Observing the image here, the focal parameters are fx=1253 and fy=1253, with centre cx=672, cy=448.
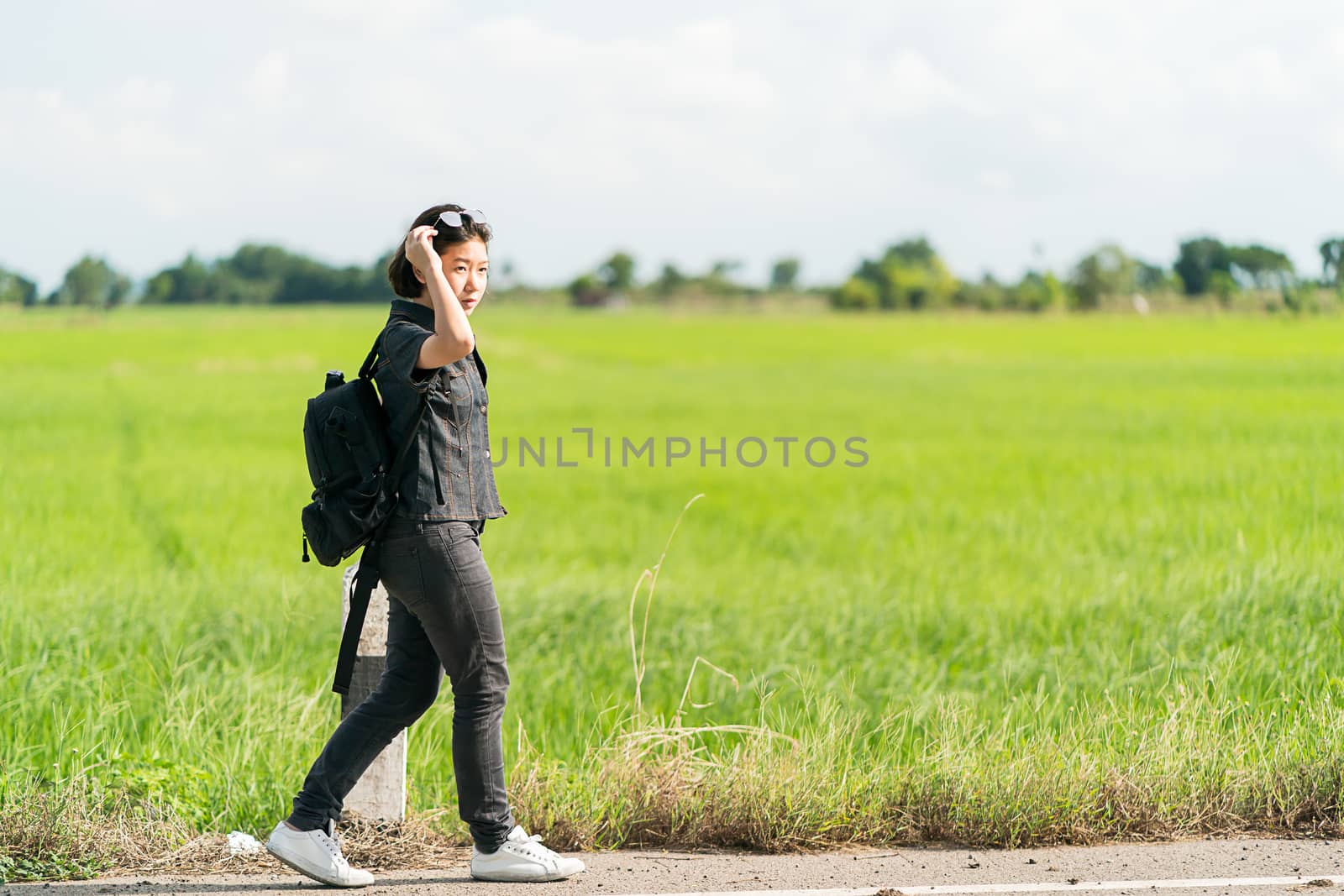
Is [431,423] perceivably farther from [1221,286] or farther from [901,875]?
[1221,286]

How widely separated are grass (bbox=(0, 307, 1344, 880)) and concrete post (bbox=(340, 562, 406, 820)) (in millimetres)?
207

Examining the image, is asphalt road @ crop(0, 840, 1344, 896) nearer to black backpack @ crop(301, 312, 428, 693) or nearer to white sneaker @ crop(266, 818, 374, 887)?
white sneaker @ crop(266, 818, 374, 887)

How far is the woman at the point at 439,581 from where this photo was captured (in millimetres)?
3455

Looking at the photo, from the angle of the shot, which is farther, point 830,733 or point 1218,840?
point 830,733

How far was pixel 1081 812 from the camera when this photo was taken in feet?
13.5

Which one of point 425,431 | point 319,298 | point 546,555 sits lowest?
point 546,555

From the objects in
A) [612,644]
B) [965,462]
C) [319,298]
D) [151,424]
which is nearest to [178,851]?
[612,644]

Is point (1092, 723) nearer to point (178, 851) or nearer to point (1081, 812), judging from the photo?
point (1081, 812)

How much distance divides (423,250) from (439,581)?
91cm

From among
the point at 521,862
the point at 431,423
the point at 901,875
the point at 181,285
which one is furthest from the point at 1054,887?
the point at 181,285

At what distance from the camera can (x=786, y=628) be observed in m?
8.01

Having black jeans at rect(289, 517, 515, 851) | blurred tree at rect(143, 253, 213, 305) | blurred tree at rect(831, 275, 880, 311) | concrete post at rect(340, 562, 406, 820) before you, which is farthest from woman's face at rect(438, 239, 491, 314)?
blurred tree at rect(831, 275, 880, 311)

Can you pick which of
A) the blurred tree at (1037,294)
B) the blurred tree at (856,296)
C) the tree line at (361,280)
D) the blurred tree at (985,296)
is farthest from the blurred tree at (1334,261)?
the blurred tree at (856,296)

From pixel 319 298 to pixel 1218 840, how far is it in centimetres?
2381
